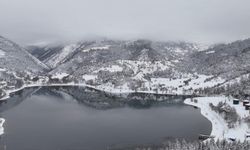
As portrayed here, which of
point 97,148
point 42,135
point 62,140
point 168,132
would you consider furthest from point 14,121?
point 168,132

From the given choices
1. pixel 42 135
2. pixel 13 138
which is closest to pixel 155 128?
pixel 42 135

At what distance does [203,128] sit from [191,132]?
43.6 ft

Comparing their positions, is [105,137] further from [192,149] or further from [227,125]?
[227,125]

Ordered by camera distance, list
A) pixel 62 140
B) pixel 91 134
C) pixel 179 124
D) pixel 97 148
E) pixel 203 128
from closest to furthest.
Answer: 1. pixel 97 148
2. pixel 62 140
3. pixel 91 134
4. pixel 203 128
5. pixel 179 124

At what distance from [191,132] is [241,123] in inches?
1323

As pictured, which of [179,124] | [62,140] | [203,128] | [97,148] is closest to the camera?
[97,148]

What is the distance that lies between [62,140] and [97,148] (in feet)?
70.9

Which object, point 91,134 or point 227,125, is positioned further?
point 227,125

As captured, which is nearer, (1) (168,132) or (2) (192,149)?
(2) (192,149)

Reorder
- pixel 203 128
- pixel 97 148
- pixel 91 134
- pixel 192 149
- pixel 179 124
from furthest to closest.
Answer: pixel 179 124 → pixel 203 128 → pixel 91 134 → pixel 97 148 → pixel 192 149

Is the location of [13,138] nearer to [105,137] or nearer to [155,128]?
[105,137]

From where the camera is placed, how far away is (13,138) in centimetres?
15712

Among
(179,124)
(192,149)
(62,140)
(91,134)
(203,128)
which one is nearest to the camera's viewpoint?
(192,149)

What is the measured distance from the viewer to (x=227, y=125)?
183m
